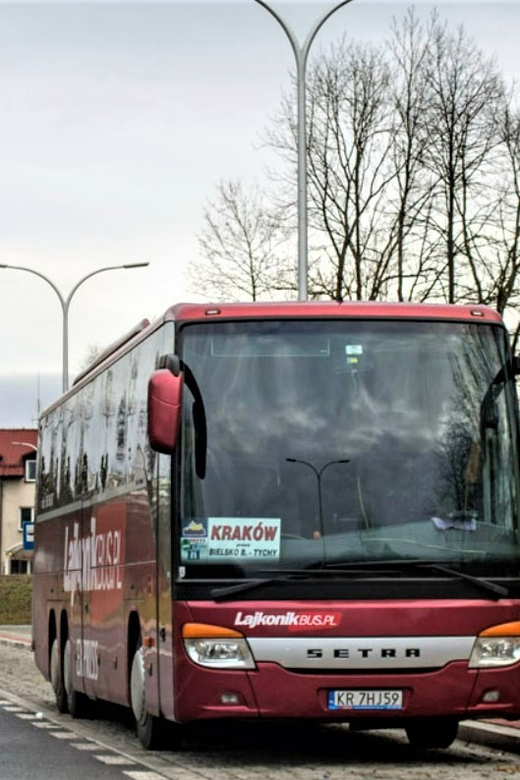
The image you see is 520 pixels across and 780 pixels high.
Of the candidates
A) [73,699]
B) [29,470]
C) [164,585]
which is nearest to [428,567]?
[164,585]

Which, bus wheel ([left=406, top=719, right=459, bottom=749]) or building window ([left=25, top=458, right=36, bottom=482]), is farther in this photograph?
building window ([left=25, top=458, right=36, bottom=482])

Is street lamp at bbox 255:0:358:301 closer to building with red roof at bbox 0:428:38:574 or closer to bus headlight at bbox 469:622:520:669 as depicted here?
bus headlight at bbox 469:622:520:669

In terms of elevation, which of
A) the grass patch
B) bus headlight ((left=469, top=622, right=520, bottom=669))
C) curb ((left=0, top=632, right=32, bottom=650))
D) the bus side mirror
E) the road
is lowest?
the road

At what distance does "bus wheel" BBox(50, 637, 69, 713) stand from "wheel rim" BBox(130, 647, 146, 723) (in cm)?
562

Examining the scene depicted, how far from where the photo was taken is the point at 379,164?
161 feet

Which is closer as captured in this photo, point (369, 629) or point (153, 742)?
point (369, 629)

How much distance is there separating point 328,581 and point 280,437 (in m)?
1.08

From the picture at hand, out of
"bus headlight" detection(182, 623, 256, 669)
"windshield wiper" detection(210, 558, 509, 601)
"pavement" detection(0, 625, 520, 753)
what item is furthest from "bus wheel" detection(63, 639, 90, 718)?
"windshield wiper" detection(210, 558, 509, 601)

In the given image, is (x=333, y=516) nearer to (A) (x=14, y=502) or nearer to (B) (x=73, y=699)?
(B) (x=73, y=699)

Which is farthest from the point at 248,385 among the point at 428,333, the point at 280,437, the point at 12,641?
the point at 12,641

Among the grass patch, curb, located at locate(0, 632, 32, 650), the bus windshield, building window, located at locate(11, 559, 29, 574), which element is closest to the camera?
the bus windshield

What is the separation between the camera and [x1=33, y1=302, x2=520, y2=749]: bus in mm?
13430

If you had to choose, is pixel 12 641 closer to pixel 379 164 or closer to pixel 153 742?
pixel 379 164

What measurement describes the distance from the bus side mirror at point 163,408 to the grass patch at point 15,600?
51552 millimetres
